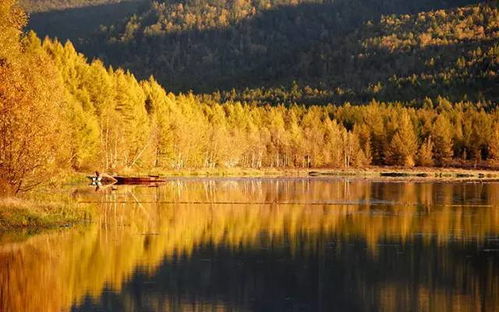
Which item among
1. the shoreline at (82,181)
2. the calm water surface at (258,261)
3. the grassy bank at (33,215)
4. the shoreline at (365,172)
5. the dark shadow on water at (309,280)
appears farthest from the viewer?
the shoreline at (365,172)

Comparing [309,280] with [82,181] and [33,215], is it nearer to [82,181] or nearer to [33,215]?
[33,215]

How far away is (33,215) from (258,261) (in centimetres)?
1501

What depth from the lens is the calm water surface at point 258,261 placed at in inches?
1185

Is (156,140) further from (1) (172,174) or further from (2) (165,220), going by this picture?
(2) (165,220)

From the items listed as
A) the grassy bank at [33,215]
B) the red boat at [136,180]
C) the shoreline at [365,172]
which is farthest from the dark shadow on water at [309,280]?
the shoreline at [365,172]

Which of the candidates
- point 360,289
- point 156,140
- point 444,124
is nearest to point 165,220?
point 360,289

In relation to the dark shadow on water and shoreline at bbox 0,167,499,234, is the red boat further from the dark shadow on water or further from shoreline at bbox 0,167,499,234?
the dark shadow on water

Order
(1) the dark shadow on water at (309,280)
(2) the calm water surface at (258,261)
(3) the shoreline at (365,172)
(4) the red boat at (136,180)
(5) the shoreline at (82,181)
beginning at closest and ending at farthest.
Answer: (1) the dark shadow on water at (309,280), (2) the calm water surface at (258,261), (5) the shoreline at (82,181), (4) the red boat at (136,180), (3) the shoreline at (365,172)

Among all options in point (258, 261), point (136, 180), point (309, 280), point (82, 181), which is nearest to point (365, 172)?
point (136, 180)

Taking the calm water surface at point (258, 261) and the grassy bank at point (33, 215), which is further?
the grassy bank at point (33, 215)

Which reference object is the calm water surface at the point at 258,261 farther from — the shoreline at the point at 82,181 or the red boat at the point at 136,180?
the red boat at the point at 136,180

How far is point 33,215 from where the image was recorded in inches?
1871

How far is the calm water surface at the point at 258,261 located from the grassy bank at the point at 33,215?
1.78 metres

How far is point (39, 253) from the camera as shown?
3816cm
